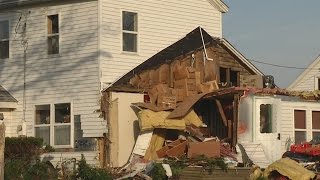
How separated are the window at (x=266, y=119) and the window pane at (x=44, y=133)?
7.98m

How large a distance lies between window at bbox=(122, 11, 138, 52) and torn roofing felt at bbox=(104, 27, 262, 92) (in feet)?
2.66

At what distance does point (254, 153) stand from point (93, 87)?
6.17 metres

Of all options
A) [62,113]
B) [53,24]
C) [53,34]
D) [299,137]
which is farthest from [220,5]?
[62,113]

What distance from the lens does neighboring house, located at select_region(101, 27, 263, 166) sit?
81.9 ft

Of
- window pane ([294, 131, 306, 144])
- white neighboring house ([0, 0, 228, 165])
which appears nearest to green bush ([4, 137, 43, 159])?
white neighboring house ([0, 0, 228, 165])

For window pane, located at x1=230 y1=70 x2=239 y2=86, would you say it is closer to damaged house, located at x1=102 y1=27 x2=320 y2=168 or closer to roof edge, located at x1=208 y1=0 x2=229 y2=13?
damaged house, located at x1=102 y1=27 x2=320 y2=168

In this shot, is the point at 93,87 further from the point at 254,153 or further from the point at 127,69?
the point at 254,153

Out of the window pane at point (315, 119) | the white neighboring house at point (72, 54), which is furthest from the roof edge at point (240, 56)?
the window pane at point (315, 119)

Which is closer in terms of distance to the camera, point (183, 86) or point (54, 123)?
point (183, 86)

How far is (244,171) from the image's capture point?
22.1m

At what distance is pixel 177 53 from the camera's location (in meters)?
27.0

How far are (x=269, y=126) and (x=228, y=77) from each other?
190 inches

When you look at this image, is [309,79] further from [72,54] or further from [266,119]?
[72,54]

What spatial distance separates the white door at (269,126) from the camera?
23.9 meters
